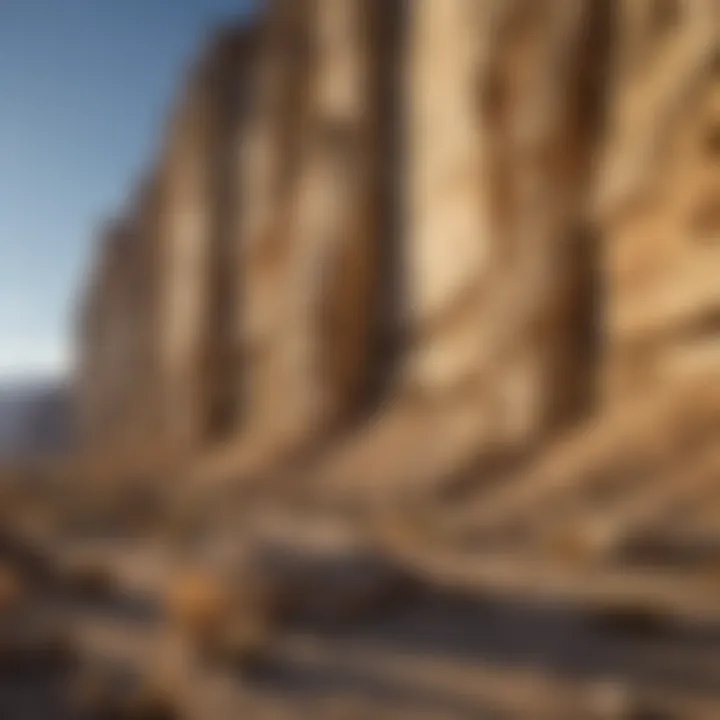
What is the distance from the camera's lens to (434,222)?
13.1m

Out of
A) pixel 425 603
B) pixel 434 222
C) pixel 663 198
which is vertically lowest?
pixel 425 603

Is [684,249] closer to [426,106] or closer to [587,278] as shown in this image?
[587,278]

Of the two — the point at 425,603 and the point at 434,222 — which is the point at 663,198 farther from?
the point at 425,603

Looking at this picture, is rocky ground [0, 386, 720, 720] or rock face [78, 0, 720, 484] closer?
rocky ground [0, 386, 720, 720]

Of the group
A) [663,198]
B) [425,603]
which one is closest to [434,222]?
[663,198]

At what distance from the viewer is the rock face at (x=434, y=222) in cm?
889

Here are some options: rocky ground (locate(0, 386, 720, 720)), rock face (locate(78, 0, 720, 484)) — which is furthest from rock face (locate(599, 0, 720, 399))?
rocky ground (locate(0, 386, 720, 720))

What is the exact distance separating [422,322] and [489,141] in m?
2.46

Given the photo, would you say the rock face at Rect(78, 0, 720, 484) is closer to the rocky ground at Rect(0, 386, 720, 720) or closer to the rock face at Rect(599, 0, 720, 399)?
the rock face at Rect(599, 0, 720, 399)

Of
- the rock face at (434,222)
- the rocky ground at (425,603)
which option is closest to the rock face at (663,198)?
the rock face at (434,222)

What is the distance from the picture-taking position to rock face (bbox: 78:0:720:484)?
889 cm

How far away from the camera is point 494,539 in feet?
21.3

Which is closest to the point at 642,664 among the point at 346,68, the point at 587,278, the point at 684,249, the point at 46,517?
the point at 684,249

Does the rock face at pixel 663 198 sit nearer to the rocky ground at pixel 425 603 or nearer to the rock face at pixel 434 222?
the rock face at pixel 434 222
